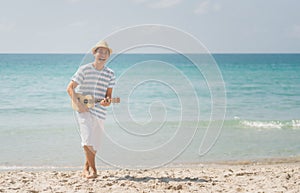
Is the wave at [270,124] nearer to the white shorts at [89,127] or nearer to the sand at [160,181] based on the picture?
the sand at [160,181]

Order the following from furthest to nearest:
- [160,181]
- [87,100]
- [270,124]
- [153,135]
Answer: [270,124]
[153,135]
[160,181]
[87,100]

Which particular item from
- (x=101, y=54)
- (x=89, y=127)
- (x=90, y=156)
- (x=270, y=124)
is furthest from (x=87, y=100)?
(x=270, y=124)

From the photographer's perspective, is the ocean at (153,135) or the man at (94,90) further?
the ocean at (153,135)

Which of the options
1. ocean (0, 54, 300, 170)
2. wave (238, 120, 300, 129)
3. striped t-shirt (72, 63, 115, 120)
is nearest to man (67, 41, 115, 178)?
striped t-shirt (72, 63, 115, 120)

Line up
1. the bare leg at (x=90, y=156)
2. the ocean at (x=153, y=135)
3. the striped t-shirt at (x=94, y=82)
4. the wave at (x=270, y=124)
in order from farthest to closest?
the wave at (x=270, y=124) → the ocean at (x=153, y=135) → the bare leg at (x=90, y=156) → the striped t-shirt at (x=94, y=82)

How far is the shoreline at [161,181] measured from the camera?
5.47 metres

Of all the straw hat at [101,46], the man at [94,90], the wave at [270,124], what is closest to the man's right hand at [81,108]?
the man at [94,90]

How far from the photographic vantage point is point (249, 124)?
13.0 metres

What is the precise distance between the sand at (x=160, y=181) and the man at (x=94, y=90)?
56 cm

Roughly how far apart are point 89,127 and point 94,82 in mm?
573

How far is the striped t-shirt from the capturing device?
17.7 feet

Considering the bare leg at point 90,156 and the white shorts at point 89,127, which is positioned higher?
the white shorts at point 89,127

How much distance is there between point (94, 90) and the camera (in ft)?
17.9

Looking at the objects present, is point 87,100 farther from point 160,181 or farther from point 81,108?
point 160,181
